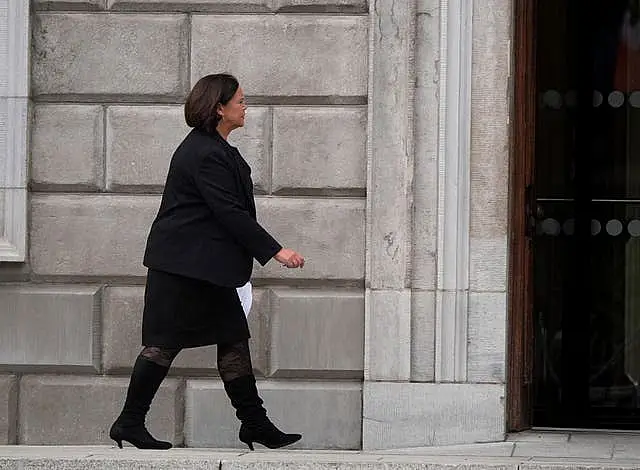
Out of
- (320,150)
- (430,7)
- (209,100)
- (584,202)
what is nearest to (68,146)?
(209,100)

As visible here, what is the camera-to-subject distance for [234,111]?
841cm

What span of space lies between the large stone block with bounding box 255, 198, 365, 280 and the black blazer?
2.71ft

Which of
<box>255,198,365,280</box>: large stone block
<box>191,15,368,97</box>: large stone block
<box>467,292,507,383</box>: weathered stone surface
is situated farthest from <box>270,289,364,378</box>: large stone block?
<box>191,15,368,97</box>: large stone block

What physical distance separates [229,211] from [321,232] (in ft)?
3.66

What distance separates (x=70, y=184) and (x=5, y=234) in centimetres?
44

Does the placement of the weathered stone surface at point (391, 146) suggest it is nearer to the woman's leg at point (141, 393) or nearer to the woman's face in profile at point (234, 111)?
the woman's face in profile at point (234, 111)

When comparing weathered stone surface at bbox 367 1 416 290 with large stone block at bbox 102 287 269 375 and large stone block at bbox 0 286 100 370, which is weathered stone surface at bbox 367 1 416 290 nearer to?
large stone block at bbox 102 287 269 375

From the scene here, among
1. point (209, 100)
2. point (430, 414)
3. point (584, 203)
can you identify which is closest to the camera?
point (209, 100)

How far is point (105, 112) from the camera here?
9273 mm

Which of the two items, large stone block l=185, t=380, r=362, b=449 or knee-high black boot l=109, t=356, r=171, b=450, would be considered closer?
knee-high black boot l=109, t=356, r=171, b=450

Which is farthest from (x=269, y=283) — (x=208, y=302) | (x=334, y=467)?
(x=334, y=467)

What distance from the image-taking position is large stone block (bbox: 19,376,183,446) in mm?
9195

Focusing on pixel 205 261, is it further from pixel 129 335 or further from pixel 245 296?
pixel 129 335

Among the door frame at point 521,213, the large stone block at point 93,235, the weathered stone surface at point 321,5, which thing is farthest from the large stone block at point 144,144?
the door frame at point 521,213
